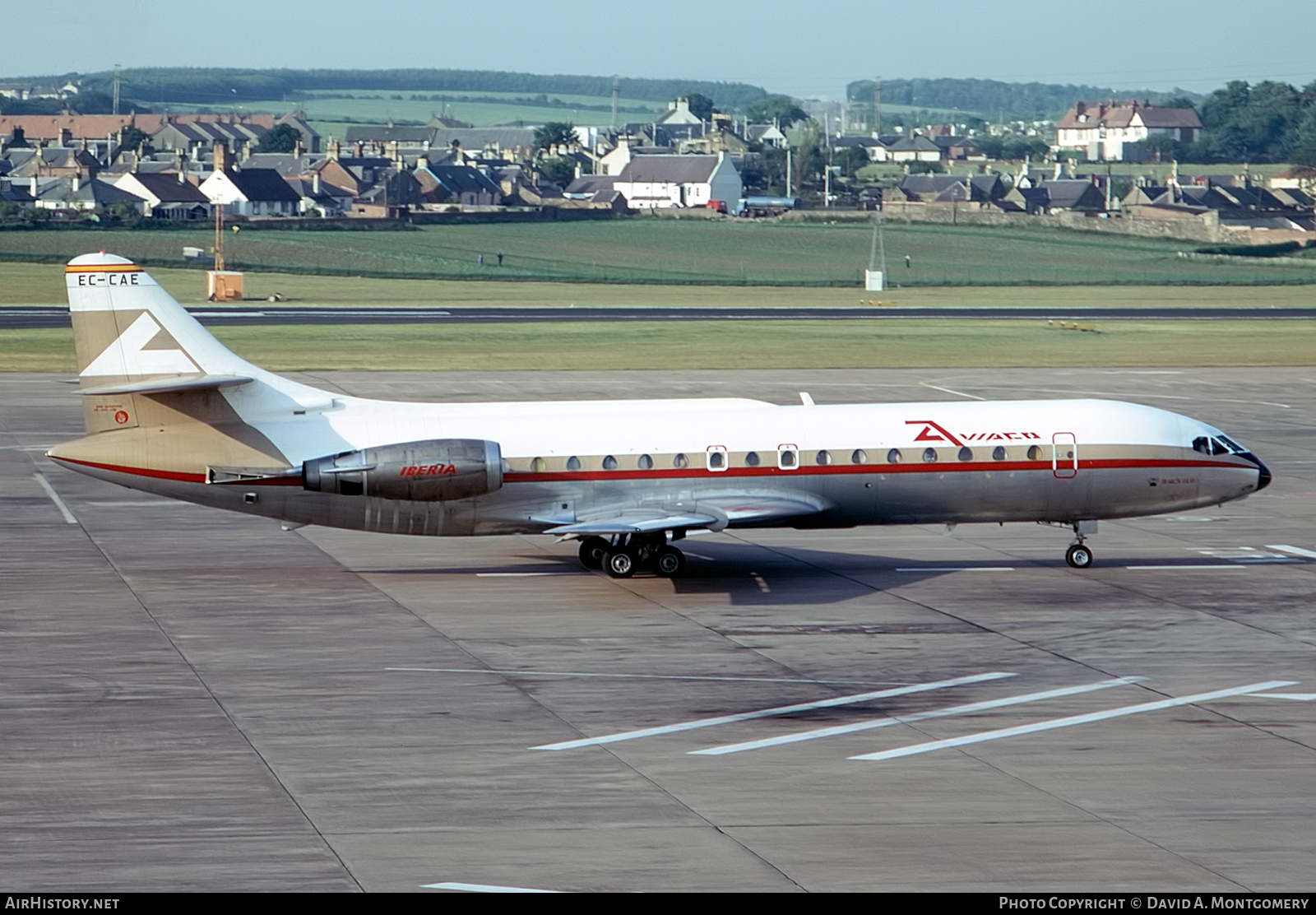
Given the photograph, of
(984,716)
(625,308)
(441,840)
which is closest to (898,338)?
(625,308)

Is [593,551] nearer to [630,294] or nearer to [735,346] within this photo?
[735,346]

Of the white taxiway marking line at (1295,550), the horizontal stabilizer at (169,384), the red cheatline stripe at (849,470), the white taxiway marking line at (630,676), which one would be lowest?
the white taxiway marking line at (630,676)

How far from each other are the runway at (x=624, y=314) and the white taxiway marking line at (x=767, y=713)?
74.1 metres

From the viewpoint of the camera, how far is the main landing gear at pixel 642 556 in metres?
33.6

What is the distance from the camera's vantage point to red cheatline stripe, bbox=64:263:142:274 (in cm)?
3175

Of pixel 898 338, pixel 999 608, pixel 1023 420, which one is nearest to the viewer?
pixel 999 608

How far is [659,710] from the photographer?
79.6ft

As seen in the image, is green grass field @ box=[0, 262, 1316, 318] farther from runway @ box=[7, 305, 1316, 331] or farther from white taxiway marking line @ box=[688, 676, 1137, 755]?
white taxiway marking line @ box=[688, 676, 1137, 755]

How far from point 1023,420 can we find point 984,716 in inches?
464

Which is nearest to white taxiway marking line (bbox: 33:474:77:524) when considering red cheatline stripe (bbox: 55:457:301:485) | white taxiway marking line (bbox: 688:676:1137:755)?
red cheatline stripe (bbox: 55:457:301:485)

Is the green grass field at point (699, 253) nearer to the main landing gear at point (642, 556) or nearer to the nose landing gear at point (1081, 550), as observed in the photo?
the nose landing gear at point (1081, 550)

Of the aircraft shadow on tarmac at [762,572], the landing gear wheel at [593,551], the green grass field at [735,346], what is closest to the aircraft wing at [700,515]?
the aircraft shadow on tarmac at [762,572]

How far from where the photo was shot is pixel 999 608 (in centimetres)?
3161
